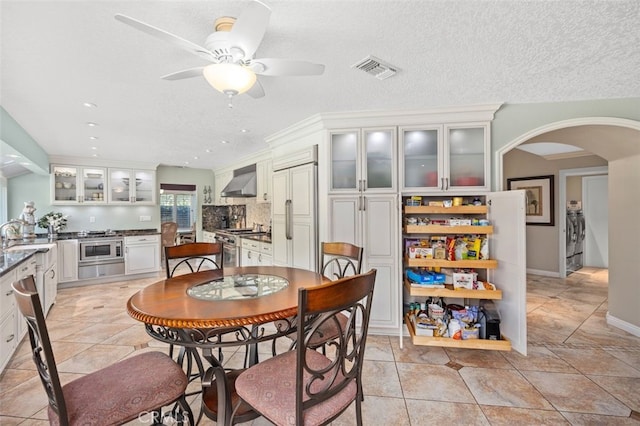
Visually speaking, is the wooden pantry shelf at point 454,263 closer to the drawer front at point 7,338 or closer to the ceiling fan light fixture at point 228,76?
the ceiling fan light fixture at point 228,76

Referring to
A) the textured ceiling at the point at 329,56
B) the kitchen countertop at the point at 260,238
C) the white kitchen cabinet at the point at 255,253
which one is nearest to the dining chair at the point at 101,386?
the textured ceiling at the point at 329,56

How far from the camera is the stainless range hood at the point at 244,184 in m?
5.30

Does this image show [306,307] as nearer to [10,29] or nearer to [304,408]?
[304,408]

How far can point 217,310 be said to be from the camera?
1329 mm

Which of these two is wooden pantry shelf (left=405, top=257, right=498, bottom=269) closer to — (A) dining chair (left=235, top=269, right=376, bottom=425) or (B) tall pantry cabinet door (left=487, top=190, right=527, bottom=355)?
(B) tall pantry cabinet door (left=487, top=190, right=527, bottom=355)

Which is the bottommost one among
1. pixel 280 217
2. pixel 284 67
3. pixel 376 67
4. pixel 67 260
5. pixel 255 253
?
pixel 67 260

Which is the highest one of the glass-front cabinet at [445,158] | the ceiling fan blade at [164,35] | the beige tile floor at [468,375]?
the ceiling fan blade at [164,35]

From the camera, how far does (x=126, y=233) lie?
5531 mm

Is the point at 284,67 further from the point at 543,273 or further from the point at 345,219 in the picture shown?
the point at 543,273

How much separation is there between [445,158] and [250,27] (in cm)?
231

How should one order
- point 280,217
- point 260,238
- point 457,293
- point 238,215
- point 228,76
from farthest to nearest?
point 238,215 < point 260,238 < point 280,217 < point 457,293 < point 228,76

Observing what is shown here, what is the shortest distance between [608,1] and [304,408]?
8.02ft

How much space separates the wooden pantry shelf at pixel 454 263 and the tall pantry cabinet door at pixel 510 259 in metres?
0.15

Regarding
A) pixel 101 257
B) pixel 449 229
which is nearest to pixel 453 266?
pixel 449 229
